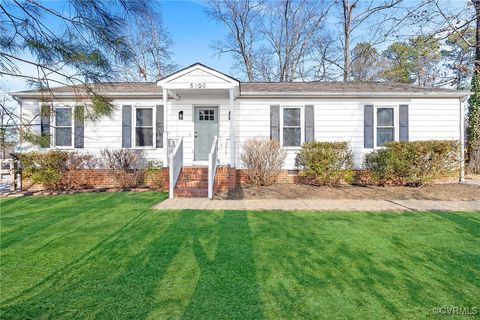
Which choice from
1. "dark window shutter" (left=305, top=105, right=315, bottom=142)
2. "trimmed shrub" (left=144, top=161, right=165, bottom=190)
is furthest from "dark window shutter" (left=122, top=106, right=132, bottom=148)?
"dark window shutter" (left=305, top=105, right=315, bottom=142)

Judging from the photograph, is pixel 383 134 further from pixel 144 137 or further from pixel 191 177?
pixel 144 137

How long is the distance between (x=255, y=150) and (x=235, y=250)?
6.27m

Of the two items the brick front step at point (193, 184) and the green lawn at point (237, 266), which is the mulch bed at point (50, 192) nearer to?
the brick front step at point (193, 184)

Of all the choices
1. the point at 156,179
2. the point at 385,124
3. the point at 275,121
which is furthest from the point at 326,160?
the point at 156,179

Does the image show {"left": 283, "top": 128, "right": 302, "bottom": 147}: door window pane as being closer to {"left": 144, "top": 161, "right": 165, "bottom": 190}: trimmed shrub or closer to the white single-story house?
the white single-story house

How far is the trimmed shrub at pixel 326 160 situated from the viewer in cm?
980

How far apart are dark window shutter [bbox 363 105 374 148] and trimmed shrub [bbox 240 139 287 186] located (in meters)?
3.66

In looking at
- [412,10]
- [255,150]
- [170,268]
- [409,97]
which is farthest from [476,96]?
[170,268]

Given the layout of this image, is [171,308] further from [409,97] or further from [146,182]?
[409,97]

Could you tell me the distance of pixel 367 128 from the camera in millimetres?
11250

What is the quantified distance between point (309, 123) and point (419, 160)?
4.01 metres

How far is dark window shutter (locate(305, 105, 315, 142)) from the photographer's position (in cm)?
1128

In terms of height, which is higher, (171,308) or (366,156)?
(366,156)

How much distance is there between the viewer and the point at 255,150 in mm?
10094
